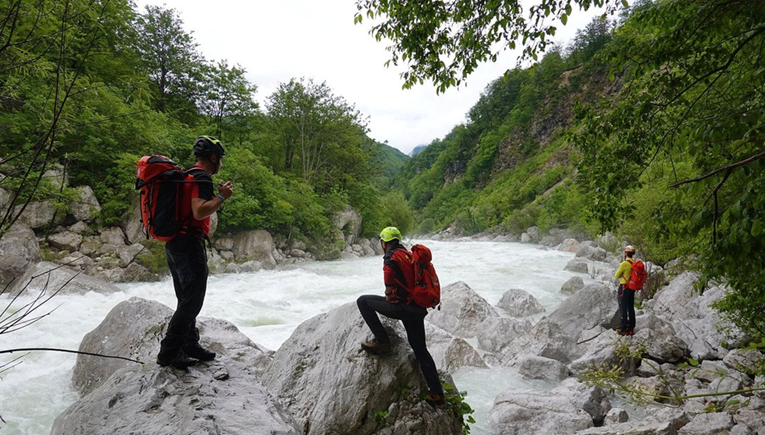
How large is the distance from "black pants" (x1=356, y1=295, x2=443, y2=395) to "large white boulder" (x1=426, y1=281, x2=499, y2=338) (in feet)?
20.9

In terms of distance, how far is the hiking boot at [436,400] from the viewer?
→ 4.18m

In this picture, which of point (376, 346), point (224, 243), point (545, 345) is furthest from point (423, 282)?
point (224, 243)

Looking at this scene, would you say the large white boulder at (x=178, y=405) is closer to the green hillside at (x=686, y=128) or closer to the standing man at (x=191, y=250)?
the standing man at (x=191, y=250)

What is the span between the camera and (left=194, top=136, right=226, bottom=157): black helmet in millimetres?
3286

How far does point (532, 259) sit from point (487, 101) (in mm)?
93182

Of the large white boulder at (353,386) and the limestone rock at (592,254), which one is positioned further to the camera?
the limestone rock at (592,254)

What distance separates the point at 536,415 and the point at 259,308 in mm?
9225

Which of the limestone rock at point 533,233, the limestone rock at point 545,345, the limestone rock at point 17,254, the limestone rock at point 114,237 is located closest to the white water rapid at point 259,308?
the limestone rock at point 545,345

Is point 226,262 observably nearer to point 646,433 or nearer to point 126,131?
point 126,131

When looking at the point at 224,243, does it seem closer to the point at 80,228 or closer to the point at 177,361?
the point at 80,228

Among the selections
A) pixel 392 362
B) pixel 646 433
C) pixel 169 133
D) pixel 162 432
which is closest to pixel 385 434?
pixel 392 362

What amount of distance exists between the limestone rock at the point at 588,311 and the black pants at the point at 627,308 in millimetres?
649

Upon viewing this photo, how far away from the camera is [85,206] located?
45.7 feet

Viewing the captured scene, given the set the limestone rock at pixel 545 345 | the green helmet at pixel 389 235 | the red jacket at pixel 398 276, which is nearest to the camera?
the red jacket at pixel 398 276
